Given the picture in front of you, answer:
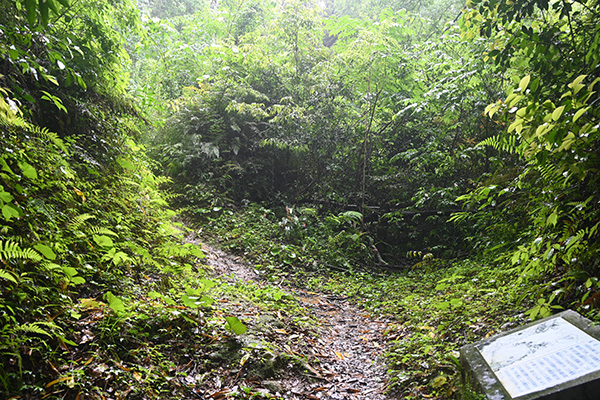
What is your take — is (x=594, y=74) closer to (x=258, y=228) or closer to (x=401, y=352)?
(x=401, y=352)

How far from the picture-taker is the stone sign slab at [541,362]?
1.70 m

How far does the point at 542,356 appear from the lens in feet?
6.61

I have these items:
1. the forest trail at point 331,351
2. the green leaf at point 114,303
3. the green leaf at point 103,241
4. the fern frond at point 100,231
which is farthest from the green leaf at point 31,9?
the forest trail at point 331,351

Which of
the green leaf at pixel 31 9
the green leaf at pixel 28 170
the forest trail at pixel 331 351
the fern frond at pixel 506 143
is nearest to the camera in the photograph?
the green leaf at pixel 31 9

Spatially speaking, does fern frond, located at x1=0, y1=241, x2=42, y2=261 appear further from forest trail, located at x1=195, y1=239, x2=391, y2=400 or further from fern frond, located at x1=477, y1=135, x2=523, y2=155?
fern frond, located at x1=477, y1=135, x2=523, y2=155

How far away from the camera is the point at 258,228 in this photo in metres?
8.00

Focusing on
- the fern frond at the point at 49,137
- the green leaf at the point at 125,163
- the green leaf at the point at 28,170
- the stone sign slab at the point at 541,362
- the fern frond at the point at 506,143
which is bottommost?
the stone sign slab at the point at 541,362

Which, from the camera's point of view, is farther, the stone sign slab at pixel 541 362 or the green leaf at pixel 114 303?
the green leaf at pixel 114 303

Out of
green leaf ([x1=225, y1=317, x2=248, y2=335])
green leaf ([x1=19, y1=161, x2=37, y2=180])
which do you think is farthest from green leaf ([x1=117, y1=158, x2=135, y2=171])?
green leaf ([x1=225, y1=317, x2=248, y2=335])

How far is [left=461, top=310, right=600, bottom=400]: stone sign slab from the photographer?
1701 millimetres

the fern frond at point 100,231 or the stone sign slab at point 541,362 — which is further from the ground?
the fern frond at point 100,231

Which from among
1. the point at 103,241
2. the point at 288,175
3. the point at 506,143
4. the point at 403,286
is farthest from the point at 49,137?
the point at 288,175

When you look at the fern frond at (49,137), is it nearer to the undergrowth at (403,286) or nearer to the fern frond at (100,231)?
the fern frond at (100,231)

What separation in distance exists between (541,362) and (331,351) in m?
2.32
